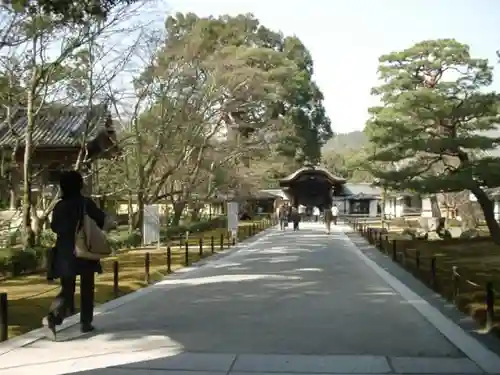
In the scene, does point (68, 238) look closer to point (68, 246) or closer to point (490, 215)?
point (68, 246)

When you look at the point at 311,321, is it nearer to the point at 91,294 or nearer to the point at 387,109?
the point at 91,294

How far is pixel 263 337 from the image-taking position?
8555 millimetres

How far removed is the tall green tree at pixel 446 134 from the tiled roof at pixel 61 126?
422 inches

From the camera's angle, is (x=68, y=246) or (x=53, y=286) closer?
(x=68, y=246)

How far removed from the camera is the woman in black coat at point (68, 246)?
826 cm

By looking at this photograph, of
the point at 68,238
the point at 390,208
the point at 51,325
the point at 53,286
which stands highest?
the point at 390,208

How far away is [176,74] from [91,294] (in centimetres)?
2333

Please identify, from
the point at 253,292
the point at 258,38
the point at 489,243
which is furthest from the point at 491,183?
the point at 258,38

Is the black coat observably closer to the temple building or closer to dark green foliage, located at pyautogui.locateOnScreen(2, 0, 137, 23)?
dark green foliage, located at pyautogui.locateOnScreen(2, 0, 137, 23)

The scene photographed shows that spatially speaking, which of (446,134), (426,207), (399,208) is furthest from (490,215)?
(399,208)

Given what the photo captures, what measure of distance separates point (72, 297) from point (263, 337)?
96.0 inches

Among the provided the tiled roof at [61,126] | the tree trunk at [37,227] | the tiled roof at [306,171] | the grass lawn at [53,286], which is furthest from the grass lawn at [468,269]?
the tiled roof at [306,171]

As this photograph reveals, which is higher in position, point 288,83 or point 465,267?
point 288,83

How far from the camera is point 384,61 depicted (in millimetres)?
33594
